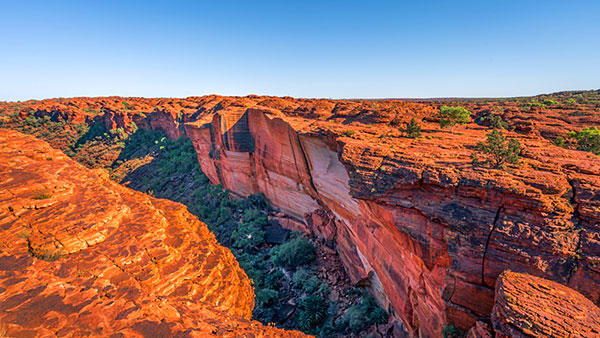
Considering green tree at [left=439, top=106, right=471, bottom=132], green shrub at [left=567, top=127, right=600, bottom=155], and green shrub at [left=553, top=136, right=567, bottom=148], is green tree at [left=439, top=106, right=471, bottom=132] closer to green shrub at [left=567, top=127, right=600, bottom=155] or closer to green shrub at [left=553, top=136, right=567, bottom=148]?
green shrub at [left=553, top=136, right=567, bottom=148]

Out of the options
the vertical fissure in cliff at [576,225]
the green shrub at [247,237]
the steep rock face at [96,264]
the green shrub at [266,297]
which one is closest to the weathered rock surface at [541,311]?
the vertical fissure in cliff at [576,225]

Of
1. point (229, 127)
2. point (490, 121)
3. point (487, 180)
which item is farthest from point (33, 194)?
point (490, 121)

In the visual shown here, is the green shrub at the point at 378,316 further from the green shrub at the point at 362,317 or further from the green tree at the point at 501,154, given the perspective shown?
the green tree at the point at 501,154

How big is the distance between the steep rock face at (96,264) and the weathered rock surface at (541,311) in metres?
5.19

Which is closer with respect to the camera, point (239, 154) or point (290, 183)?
point (290, 183)

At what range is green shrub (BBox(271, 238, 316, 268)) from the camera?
17484 mm

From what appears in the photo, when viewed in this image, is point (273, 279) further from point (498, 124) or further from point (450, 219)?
point (498, 124)

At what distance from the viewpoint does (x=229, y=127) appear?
24266 millimetres

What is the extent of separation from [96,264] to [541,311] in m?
10.3

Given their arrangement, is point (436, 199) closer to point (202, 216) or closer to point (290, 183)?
point (290, 183)

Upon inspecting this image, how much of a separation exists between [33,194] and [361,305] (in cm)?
1550

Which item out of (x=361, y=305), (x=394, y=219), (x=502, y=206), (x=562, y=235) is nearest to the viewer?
(x=562, y=235)

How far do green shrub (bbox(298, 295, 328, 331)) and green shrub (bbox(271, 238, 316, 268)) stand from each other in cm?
318

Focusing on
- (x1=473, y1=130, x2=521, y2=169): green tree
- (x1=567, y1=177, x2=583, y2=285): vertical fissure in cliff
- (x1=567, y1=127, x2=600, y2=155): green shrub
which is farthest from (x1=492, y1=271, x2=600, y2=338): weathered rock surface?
(x1=567, y1=127, x2=600, y2=155): green shrub
